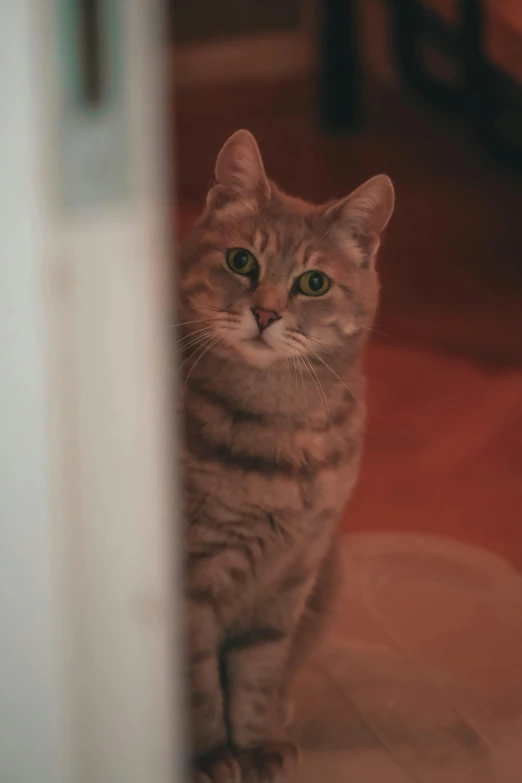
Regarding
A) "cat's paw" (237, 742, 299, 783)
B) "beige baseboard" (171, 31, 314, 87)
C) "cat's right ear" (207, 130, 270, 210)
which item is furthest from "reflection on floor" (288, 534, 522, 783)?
"beige baseboard" (171, 31, 314, 87)

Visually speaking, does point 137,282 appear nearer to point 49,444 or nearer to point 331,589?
point 49,444

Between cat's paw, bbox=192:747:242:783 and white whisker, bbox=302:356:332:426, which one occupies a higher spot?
white whisker, bbox=302:356:332:426

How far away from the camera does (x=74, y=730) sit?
501mm

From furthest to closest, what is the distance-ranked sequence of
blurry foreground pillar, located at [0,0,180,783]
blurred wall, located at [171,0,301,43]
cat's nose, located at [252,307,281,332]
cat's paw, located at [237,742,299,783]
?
cat's paw, located at [237,742,299,783], cat's nose, located at [252,307,281,332], blurred wall, located at [171,0,301,43], blurry foreground pillar, located at [0,0,180,783]

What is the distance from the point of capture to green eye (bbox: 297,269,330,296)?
786 millimetres

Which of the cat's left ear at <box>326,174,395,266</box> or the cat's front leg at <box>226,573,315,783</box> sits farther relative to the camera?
the cat's front leg at <box>226,573,315,783</box>

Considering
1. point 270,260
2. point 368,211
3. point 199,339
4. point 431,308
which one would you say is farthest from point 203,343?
point 431,308

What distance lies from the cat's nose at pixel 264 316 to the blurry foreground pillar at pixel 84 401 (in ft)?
0.93

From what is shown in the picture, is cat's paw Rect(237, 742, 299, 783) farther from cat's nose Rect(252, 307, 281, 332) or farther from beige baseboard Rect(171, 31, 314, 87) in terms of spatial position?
beige baseboard Rect(171, 31, 314, 87)

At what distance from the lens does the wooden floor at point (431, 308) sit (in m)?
0.82

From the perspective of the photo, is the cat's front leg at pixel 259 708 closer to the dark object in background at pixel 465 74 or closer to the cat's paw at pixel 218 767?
the cat's paw at pixel 218 767

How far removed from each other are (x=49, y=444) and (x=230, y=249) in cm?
39

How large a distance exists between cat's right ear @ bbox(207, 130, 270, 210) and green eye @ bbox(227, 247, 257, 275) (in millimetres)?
52

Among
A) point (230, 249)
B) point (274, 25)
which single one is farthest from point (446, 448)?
point (274, 25)
